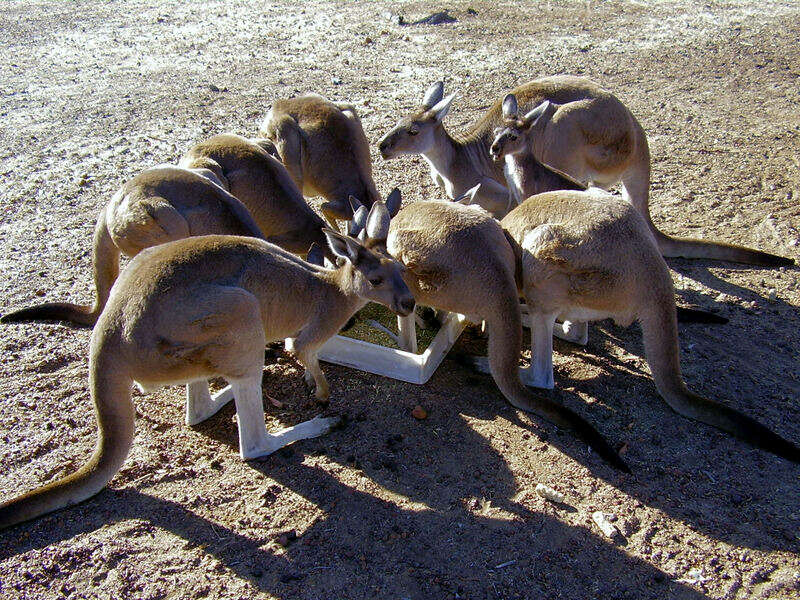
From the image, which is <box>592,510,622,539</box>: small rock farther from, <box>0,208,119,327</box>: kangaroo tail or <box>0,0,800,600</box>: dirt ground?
<box>0,208,119,327</box>: kangaroo tail

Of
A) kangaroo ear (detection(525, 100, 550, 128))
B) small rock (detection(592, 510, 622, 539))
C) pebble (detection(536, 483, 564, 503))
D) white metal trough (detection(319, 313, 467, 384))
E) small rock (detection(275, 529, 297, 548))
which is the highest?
kangaroo ear (detection(525, 100, 550, 128))

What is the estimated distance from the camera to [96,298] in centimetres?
490

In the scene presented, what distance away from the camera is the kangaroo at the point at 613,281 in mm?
4074

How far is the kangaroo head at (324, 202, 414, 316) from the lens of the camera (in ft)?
13.3

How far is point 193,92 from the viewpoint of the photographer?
8898 millimetres

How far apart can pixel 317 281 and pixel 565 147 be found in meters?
2.66

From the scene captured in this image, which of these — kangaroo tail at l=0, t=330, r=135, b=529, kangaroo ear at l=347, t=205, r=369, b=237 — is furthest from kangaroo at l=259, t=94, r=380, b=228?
kangaroo tail at l=0, t=330, r=135, b=529

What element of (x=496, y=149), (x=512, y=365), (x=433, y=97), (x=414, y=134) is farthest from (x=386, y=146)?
(x=512, y=365)

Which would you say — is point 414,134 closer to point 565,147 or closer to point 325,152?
point 325,152

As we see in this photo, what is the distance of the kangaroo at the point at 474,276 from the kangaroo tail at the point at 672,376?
587 mm

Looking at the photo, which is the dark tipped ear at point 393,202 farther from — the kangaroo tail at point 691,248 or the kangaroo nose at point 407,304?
the kangaroo tail at point 691,248

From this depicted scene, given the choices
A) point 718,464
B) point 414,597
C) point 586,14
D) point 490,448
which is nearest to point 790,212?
point 718,464

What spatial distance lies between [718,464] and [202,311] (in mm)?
2717

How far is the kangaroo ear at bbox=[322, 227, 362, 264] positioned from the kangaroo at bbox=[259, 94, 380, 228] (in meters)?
1.70
